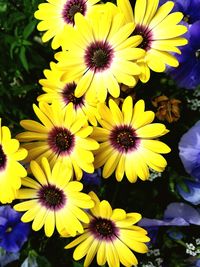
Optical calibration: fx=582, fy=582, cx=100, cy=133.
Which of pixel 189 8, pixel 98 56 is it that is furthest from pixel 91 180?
pixel 189 8

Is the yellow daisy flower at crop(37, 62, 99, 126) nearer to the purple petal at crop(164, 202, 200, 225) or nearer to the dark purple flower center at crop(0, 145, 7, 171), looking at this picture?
the dark purple flower center at crop(0, 145, 7, 171)

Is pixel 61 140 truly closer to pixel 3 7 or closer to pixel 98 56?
pixel 98 56

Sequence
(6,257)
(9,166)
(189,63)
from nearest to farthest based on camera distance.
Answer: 1. (9,166)
2. (189,63)
3. (6,257)

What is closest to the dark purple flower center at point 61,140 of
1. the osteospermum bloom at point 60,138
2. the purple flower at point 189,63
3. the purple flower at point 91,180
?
the osteospermum bloom at point 60,138

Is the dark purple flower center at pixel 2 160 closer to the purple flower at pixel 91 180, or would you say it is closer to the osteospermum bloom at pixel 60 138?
the osteospermum bloom at pixel 60 138

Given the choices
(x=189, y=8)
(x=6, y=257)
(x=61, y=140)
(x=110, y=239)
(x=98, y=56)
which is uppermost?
(x=189, y=8)

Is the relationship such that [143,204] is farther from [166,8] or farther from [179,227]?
[166,8]

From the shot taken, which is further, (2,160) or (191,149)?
(191,149)
